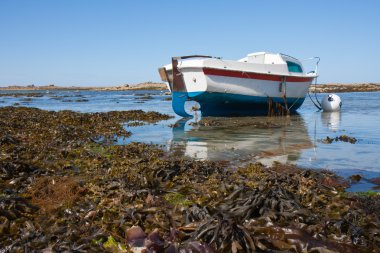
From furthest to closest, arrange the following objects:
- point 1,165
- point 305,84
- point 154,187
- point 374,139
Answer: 1. point 305,84
2. point 374,139
3. point 1,165
4. point 154,187

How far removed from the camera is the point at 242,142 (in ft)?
33.7

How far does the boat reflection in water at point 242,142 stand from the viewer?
8.27 meters

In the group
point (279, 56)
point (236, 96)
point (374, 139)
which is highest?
point (279, 56)

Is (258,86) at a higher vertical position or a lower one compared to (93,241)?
higher

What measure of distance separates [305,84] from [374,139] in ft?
33.9

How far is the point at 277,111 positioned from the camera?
63.6 ft

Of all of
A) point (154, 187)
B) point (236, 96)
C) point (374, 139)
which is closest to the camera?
point (154, 187)

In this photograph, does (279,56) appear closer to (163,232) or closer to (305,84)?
(305,84)

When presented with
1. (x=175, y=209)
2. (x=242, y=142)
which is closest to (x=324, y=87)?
(x=242, y=142)

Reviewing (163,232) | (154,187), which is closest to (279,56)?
(154,187)

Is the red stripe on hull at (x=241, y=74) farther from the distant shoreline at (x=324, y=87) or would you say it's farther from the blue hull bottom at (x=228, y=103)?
the distant shoreline at (x=324, y=87)

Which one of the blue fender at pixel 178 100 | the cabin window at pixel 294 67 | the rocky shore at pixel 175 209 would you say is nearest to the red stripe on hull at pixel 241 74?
the cabin window at pixel 294 67

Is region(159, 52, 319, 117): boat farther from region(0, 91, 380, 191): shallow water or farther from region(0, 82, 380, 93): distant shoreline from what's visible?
region(0, 82, 380, 93): distant shoreline

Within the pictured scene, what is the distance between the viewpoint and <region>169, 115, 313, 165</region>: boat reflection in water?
8273 millimetres
